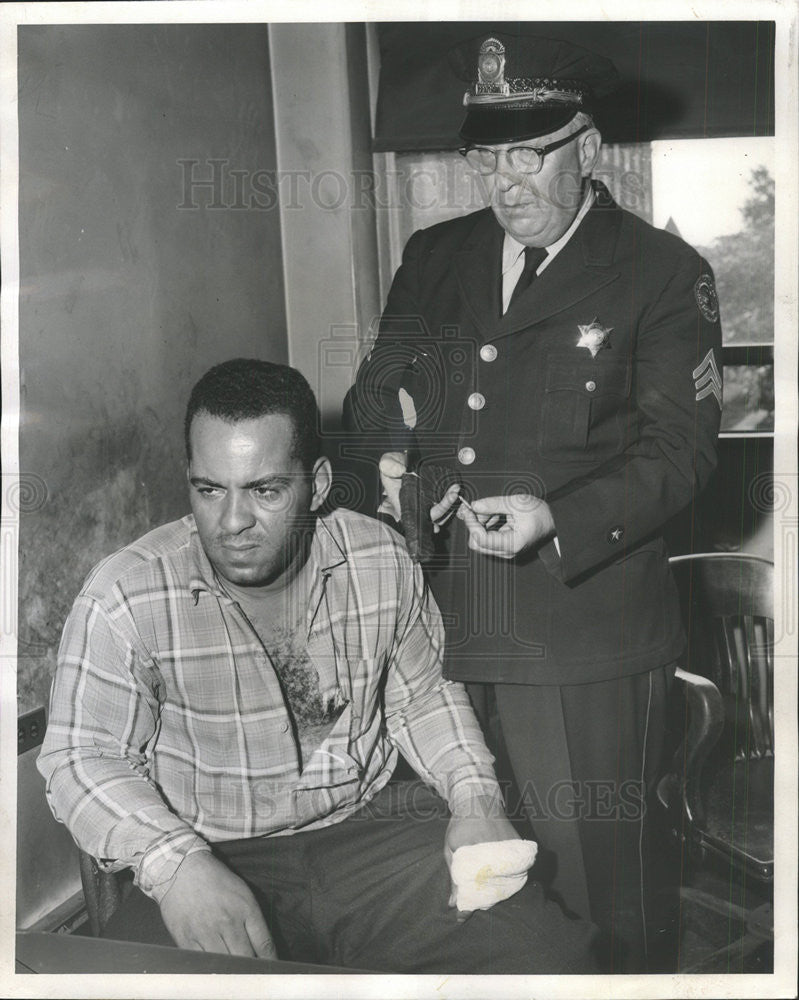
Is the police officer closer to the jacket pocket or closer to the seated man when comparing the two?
the jacket pocket

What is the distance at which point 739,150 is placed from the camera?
137cm

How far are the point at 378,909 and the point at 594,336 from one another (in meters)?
0.82

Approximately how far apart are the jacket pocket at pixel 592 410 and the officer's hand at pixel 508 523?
8 cm

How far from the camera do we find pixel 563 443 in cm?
132

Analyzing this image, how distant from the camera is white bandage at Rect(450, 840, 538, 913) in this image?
46.1 inches

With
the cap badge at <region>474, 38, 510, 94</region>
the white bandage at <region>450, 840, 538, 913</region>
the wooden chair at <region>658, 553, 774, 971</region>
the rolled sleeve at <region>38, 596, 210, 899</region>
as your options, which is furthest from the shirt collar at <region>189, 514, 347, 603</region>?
the cap badge at <region>474, 38, 510, 94</region>

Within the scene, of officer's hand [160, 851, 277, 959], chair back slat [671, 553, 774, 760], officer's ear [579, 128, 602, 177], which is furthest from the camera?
chair back slat [671, 553, 774, 760]

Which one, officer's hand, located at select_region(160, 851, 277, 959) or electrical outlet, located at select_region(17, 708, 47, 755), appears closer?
officer's hand, located at select_region(160, 851, 277, 959)

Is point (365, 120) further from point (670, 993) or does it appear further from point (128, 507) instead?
point (670, 993)

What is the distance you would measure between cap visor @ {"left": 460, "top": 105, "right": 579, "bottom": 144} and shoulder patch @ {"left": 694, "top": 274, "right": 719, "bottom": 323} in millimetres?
289

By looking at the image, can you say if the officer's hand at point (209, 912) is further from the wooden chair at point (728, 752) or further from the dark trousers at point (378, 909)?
the wooden chair at point (728, 752)

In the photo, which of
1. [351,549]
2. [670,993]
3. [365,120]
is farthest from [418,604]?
[365,120]

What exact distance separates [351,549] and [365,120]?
70 cm

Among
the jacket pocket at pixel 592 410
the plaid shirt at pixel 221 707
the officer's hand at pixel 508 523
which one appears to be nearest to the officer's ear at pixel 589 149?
the jacket pocket at pixel 592 410
